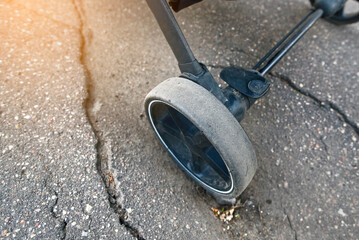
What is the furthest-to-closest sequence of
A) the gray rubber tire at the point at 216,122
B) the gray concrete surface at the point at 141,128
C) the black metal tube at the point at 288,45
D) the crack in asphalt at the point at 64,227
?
1. the black metal tube at the point at 288,45
2. the gray concrete surface at the point at 141,128
3. the crack in asphalt at the point at 64,227
4. the gray rubber tire at the point at 216,122

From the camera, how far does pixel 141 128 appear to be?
1.83 metres

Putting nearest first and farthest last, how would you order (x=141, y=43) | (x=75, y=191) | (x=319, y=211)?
(x=75, y=191)
(x=319, y=211)
(x=141, y=43)

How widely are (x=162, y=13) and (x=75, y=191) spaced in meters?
0.93

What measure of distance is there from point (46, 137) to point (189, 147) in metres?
0.76

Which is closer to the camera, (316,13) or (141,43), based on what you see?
(316,13)

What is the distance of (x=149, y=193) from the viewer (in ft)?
5.25

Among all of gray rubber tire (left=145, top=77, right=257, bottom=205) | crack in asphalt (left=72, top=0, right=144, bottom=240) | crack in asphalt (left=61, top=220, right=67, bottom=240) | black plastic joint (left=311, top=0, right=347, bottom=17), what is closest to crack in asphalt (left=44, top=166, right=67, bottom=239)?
crack in asphalt (left=61, top=220, right=67, bottom=240)

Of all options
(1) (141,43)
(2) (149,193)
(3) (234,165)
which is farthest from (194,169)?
(1) (141,43)

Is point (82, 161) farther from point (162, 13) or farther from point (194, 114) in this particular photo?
point (162, 13)

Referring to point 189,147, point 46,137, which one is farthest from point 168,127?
point 46,137

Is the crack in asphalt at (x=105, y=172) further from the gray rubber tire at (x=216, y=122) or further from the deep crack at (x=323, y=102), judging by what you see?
the deep crack at (x=323, y=102)

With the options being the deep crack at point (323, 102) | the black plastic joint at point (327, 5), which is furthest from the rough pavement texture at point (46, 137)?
the black plastic joint at point (327, 5)

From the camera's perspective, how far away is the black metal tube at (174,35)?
133 centimetres

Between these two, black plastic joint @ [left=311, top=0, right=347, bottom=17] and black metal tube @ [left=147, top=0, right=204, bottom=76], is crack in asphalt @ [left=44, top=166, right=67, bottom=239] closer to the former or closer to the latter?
black metal tube @ [left=147, top=0, right=204, bottom=76]
